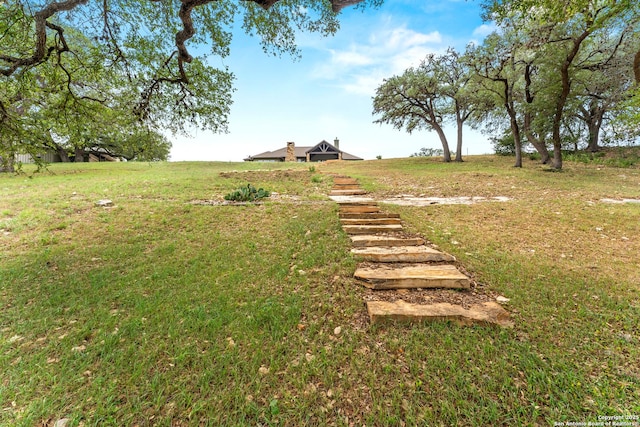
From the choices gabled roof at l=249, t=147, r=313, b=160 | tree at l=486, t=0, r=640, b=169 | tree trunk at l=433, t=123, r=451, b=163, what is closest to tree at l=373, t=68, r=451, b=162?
tree trunk at l=433, t=123, r=451, b=163

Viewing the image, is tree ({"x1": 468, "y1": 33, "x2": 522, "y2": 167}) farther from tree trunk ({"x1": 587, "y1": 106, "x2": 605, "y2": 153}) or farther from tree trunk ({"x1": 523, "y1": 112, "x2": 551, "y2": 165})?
tree trunk ({"x1": 587, "y1": 106, "x2": 605, "y2": 153})

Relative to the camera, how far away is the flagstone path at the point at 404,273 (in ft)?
8.07

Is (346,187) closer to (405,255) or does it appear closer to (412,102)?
(405,255)

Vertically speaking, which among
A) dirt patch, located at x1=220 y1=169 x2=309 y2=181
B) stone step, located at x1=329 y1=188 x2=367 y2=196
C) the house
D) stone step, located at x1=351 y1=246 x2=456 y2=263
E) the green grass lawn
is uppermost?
the house

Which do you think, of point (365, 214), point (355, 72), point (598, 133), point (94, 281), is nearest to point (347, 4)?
point (365, 214)

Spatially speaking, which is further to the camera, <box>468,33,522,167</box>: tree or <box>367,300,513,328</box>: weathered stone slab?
<box>468,33,522,167</box>: tree

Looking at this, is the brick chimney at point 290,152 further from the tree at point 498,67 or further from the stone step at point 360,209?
the stone step at point 360,209

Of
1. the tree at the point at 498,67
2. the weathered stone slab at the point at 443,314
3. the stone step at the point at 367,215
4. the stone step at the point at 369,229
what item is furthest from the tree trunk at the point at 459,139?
the weathered stone slab at the point at 443,314

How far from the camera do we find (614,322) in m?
2.46

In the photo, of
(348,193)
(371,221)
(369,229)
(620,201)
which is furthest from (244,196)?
(620,201)

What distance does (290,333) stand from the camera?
2.40 m

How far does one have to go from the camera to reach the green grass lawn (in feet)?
5.71

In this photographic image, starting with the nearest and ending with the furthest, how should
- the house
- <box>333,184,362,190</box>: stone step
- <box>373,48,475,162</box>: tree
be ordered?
<box>333,184,362,190</box>: stone step, <box>373,48,475,162</box>: tree, the house

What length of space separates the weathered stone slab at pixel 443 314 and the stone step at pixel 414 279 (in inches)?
14.5
